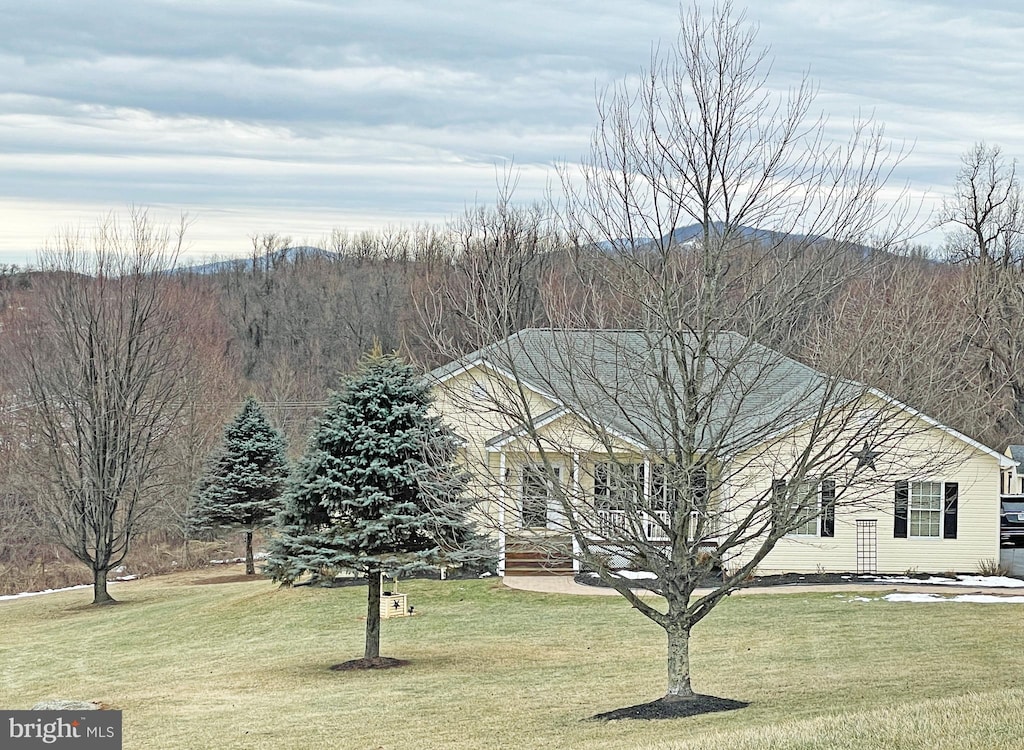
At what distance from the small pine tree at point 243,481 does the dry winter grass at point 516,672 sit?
5591mm

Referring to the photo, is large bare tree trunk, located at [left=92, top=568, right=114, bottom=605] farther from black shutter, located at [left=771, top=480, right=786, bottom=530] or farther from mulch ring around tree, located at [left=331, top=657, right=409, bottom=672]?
black shutter, located at [left=771, top=480, right=786, bottom=530]

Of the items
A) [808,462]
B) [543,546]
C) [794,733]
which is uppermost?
[808,462]

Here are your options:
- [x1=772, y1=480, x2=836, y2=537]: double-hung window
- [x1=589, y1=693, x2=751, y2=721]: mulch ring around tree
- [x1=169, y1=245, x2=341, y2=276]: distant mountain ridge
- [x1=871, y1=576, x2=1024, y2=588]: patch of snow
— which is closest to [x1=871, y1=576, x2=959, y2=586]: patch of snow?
[x1=871, y1=576, x2=1024, y2=588]: patch of snow

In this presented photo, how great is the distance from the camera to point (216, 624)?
2389 centimetres

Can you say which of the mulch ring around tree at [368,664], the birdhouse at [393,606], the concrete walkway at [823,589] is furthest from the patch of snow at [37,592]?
the mulch ring around tree at [368,664]

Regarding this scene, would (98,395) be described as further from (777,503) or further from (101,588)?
(777,503)

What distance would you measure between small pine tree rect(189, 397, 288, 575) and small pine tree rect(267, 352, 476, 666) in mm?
14946

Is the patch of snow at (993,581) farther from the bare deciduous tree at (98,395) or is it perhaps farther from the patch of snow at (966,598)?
the bare deciduous tree at (98,395)

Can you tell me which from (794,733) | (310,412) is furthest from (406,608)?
(310,412)

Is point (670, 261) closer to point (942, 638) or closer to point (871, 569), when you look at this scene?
point (942, 638)

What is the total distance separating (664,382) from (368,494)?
6.98 metres

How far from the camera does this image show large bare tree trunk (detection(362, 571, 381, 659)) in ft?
57.9

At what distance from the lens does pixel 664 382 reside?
443 inches

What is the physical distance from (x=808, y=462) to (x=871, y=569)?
1505 centimetres
